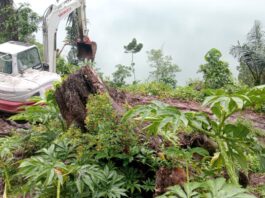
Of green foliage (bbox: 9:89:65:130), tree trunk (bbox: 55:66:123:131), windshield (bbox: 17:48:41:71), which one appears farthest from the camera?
windshield (bbox: 17:48:41:71)

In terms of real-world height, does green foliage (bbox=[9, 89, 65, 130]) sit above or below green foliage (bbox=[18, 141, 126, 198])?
above

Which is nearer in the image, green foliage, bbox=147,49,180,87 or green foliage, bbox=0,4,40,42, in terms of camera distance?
green foliage, bbox=0,4,40,42

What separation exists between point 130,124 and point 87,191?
0.70 meters

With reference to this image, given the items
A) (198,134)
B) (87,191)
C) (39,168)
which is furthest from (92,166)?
(198,134)

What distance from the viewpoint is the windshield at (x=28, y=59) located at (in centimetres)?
1030

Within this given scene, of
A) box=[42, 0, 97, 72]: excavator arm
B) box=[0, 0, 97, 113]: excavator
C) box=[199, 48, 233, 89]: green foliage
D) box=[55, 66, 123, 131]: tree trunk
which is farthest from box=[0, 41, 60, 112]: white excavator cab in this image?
box=[55, 66, 123, 131]: tree trunk

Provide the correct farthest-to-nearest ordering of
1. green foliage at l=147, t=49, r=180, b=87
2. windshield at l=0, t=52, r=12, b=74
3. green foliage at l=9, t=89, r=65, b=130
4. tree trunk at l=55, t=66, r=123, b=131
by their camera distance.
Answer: green foliage at l=147, t=49, r=180, b=87 → windshield at l=0, t=52, r=12, b=74 → green foliage at l=9, t=89, r=65, b=130 → tree trunk at l=55, t=66, r=123, b=131

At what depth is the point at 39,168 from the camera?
141 inches

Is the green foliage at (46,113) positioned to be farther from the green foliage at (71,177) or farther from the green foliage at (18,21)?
the green foliage at (18,21)

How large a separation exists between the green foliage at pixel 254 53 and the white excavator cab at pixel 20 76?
20.2ft

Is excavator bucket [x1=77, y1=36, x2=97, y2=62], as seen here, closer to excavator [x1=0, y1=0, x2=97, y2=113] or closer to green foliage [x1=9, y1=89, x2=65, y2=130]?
excavator [x1=0, y1=0, x2=97, y2=113]

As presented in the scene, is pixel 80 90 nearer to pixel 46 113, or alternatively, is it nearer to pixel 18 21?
pixel 46 113

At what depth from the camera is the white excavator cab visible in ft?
31.2

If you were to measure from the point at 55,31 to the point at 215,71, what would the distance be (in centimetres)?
412
